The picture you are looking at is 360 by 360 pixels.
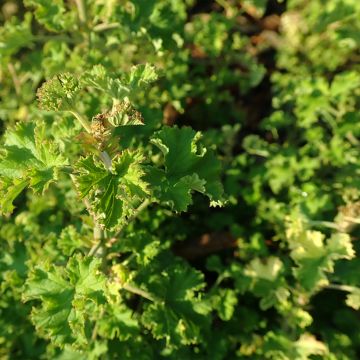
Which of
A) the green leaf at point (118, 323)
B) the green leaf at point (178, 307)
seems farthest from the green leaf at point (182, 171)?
the green leaf at point (118, 323)

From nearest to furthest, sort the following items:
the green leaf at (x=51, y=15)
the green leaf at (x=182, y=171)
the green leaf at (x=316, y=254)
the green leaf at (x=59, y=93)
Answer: the green leaf at (x=59, y=93)
the green leaf at (x=182, y=171)
the green leaf at (x=316, y=254)
the green leaf at (x=51, y=15)

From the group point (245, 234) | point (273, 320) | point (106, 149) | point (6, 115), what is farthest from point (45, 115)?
point (273, 320)

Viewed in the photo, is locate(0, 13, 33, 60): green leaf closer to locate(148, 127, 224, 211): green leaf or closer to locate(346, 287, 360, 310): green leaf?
locate(148, 127, 224, 211): green leaf

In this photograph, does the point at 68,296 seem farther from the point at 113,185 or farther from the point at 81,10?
the point at 81,10

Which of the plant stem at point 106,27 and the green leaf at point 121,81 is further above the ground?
the green leaf at point 121,81

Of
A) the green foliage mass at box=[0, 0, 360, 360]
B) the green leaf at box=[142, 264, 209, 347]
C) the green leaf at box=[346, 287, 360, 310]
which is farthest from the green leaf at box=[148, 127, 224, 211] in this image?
the green leaf at box=[346, 287, 360, 310]

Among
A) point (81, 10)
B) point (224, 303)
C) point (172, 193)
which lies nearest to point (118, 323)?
point (224, 303)

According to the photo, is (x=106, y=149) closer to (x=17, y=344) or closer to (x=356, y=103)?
(x=17, y=344)

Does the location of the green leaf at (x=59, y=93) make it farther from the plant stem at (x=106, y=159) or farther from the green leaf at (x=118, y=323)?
the green leaf at (x=118, y=323)
